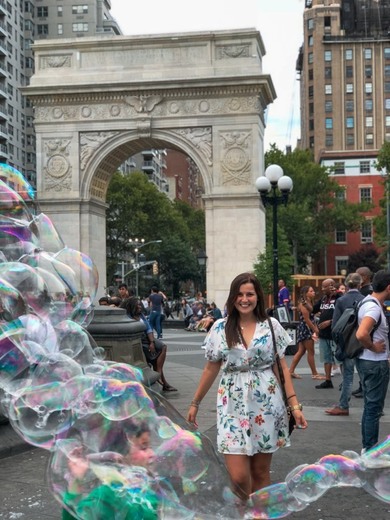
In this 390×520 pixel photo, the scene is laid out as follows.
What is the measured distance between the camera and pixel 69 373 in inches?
187

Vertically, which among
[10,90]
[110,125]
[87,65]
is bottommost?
[110,125]

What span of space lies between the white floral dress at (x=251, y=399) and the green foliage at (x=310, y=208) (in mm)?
58266

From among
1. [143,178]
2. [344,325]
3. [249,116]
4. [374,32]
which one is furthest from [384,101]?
[344,325]

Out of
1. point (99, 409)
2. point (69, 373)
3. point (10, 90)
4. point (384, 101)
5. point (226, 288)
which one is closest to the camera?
point (99, 409)

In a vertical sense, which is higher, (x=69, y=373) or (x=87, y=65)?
(x=87, y=65)

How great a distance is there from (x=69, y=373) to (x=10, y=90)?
70540 millimetres

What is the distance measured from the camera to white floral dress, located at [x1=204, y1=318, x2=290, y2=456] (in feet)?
14.4

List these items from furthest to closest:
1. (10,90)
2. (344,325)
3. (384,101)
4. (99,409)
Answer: (384,101), (10,90), (344,325), (99,409)

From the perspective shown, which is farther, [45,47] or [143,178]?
[143,178]

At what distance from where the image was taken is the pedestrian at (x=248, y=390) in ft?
14.4

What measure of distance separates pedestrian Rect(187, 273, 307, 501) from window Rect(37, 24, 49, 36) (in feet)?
266

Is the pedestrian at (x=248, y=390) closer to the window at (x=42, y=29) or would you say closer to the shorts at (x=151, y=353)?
the shorts at (x=151, y=353)

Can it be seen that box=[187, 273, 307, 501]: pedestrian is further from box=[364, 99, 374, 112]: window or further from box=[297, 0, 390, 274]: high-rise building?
box=[364, 99, 374, 112]: window

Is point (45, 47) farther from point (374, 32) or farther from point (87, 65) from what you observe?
point (374, 32)
